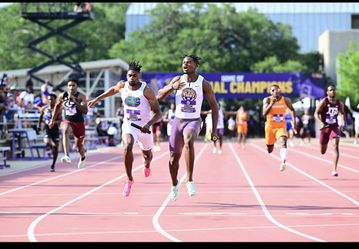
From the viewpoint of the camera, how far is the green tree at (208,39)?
7675 centimetres

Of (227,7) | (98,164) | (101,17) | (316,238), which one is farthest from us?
(101,17)

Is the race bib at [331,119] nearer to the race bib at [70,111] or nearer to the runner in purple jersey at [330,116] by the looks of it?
the runner in purple jersey at [330,116]

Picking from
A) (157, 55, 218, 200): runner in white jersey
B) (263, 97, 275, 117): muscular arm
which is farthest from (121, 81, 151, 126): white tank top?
(263, 97, 275, 117): muscular arm

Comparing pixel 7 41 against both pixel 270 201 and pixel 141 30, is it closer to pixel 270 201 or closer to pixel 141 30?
pixel 141 30

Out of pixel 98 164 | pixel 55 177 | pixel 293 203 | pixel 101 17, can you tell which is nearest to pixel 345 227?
pixel 293 203

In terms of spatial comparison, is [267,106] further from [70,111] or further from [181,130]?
[181,130]

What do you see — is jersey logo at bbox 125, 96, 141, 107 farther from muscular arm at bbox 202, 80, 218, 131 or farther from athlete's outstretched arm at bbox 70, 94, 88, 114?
athlete's outstretched arm at bbox 70, 94, 88, 114

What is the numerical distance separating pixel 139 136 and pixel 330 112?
261 inches

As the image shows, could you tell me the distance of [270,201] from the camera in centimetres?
1375

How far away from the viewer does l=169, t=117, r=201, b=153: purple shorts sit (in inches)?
517

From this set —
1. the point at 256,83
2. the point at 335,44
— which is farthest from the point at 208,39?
the point at 256,83

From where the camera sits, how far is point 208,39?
7812 centimetres

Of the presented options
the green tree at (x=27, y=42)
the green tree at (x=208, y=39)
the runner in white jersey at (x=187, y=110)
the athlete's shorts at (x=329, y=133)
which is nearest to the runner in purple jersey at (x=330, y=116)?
the athlete's shorts at (x=329, y=133)

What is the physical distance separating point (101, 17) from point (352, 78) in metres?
40.0
